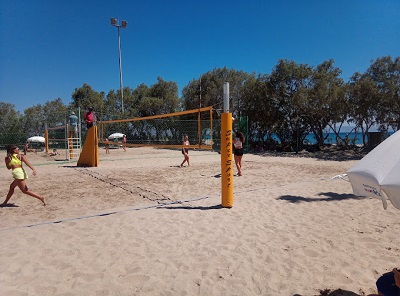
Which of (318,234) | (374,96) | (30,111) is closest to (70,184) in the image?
(318,234)

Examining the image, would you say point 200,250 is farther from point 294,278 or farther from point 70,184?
point 70,184

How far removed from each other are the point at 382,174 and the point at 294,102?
1595cm

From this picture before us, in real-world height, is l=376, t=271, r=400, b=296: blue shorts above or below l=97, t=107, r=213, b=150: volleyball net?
below

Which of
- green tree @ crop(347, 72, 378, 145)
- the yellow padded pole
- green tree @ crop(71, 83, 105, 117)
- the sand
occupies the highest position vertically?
green tree @ crop(71, 83, 105, 117)

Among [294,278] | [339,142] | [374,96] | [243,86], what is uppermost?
[243,86]

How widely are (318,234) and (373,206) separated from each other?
185 cm

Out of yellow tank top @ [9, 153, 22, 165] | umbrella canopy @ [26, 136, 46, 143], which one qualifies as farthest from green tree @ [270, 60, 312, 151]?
umbrella canopy @ [26, 136, 46, 143]

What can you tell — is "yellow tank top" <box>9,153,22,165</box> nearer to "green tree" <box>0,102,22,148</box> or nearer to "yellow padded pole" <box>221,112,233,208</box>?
"yellow padded pole" <box>221,112,233,208</box>

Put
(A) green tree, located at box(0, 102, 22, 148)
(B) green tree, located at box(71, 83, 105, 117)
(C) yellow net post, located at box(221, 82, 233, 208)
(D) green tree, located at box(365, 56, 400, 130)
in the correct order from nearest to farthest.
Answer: (C) yellow net post, located at box(221, 82, 233, 208) → (D) green tree, located at box(365, 56, 400, 130) → (A) green tree, located at box(0, 102, 22, 148) → (B) green tree, located at box(71, 83, 105, 117)

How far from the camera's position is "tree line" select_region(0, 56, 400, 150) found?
14492mm

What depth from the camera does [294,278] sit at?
2.73 metres

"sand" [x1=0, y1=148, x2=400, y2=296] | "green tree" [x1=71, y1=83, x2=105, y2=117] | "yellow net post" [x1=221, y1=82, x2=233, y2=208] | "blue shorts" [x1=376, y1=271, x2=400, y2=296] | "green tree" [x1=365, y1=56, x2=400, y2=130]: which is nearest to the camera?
"blue shorts" [x1=376, y1=271, x2=400, y2=296]

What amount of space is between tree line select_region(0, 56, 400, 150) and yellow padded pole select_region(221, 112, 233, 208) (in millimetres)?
8738

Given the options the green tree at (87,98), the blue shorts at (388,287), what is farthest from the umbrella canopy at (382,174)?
the green tree at (87,98)
